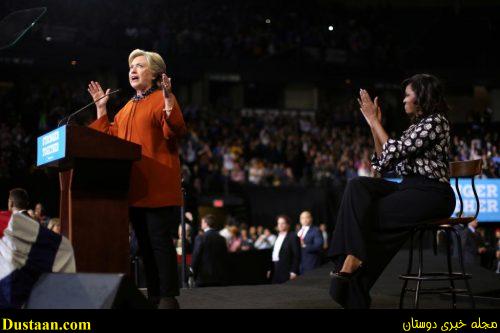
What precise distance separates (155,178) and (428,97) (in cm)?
172

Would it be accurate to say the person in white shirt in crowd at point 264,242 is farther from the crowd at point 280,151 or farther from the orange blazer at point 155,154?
the orange blazer at point 155,154

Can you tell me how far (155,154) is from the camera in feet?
15.1

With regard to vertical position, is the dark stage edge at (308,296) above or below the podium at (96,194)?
below

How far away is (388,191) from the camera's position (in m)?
4.57

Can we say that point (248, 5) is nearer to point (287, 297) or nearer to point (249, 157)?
point (249, 157)

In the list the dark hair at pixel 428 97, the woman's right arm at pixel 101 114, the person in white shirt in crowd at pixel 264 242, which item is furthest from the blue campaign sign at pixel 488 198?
the woman's right arm at pixel 101 114

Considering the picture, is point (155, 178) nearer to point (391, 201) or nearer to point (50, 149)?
point (50, 149)

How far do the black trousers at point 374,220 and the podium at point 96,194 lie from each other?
1252mm

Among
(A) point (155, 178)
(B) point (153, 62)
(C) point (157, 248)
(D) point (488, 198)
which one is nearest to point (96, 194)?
(A) point (155, 178)

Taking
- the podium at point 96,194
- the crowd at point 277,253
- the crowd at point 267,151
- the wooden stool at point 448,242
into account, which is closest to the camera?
the podium at point 96,194

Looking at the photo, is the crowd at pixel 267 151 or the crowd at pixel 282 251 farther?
the crowd at pixel 267 151

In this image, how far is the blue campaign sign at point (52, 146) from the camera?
414cm

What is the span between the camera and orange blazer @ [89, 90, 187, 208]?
454 cm

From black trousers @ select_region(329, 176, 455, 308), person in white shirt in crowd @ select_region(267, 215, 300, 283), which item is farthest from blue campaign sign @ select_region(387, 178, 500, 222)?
black trousers @ select_region(329, 176, 455, 308)
